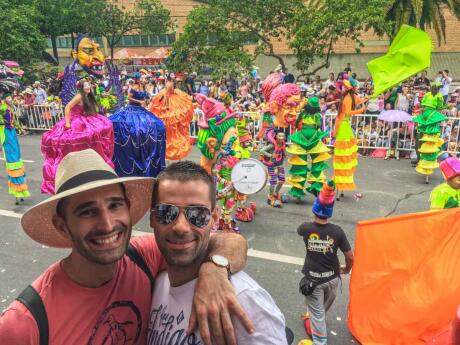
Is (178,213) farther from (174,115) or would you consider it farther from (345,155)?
(174,115)

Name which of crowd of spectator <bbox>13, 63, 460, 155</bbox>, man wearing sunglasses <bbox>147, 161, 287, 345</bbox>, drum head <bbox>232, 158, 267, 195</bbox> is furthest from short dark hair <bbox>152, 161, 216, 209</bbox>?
crowd of spectator <bbox>13, 63, 460, 155</bbox>

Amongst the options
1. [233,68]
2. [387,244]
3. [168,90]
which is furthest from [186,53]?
[387,244]

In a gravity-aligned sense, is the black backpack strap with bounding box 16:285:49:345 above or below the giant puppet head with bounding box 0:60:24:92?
below

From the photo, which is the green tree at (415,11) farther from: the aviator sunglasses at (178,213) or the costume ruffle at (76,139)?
the aviator sunglasses at (178,213)

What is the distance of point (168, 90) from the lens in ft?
26.5

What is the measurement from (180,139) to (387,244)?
558 cm

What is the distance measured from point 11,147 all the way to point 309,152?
17.8ft

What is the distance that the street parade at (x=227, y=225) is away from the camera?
1.69 meters

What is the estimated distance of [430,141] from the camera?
800 cm

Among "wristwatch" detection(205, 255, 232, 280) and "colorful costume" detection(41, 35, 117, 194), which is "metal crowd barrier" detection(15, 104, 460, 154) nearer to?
"colorful costume" detection(41, 35, 117, 194)

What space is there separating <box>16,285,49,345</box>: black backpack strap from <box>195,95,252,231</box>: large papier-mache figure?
4.30 meters

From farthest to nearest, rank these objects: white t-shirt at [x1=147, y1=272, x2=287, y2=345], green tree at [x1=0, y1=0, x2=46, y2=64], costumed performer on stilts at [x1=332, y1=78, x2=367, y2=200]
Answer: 1. green tree at [x1=0, y1=0, x2=46, y2=64]
2. costumed performer on stilts at [x1=332, y1=78, x2=367, y2=200]
3. white t-shirt at [x1=147, y1=272, x2=287, y2=345]

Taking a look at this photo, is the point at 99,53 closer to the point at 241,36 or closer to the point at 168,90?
the point at 168,90

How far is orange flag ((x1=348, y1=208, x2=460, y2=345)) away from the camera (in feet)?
11.2
